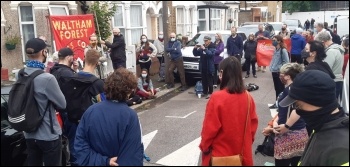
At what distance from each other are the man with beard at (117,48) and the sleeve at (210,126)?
653cm

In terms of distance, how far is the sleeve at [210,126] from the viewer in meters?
2.96

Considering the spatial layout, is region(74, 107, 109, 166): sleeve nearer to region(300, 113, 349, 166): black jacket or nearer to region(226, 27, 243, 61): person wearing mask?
region(300, 113, 349, 166): black jacket

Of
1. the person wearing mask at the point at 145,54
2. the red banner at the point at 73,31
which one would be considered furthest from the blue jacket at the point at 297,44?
the red banner at the point at 73,31

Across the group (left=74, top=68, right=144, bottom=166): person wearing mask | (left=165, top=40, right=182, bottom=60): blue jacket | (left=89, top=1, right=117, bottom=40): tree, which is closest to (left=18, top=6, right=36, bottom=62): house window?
(left=89, top=1, right=117, bottom=40): tree

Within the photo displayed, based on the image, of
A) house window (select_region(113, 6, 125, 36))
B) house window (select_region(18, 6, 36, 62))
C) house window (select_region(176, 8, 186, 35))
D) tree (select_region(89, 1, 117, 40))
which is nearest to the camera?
house window (select_region(18, 6, 36, 62))

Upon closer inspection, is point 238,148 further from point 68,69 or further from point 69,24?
point 69,24

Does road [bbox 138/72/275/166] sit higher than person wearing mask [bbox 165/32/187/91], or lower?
lower

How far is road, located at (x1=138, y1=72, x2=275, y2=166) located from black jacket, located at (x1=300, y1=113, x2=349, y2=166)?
2.22 m

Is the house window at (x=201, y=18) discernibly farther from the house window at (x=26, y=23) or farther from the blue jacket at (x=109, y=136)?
the blue jacket at (x=109, y=136)

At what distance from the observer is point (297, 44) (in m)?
9.89

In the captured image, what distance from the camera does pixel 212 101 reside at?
119 inches

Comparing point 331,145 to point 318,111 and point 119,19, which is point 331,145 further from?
point 119,19

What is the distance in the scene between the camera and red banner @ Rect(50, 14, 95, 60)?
8.26 m

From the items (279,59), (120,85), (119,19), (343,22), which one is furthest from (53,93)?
(119,19)
